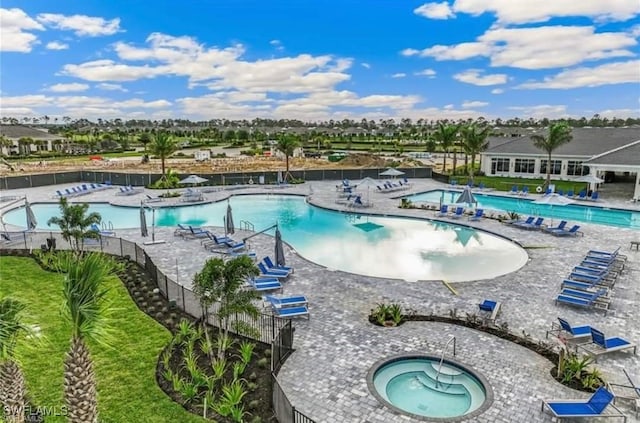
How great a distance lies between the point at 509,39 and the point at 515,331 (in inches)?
1301

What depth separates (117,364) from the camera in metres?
9.67

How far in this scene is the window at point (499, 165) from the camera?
4212cm

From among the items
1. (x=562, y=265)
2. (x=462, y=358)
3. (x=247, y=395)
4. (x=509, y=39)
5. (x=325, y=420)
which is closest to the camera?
(x=325, y=420)

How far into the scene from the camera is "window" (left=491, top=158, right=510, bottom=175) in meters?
42.1

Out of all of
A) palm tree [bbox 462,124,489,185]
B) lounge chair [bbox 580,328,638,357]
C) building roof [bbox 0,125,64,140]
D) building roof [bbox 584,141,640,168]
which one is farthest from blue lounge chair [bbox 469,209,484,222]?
building roof [bbox 0,125,64,140]

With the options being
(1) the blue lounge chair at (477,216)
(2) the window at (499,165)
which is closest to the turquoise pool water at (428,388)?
(1) the blue lounge chair at (477,216)

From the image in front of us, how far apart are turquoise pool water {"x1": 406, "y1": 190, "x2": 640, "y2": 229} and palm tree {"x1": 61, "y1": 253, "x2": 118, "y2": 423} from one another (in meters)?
24.6

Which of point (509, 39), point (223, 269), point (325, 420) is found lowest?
point (325, 420)

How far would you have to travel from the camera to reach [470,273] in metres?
16.6

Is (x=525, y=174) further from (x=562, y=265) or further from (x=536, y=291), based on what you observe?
(x=536, y=291)

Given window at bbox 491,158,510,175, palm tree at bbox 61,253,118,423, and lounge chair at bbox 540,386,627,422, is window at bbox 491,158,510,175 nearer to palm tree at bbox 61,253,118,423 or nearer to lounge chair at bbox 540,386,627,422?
lounge chair at bbox 540,386,627,422

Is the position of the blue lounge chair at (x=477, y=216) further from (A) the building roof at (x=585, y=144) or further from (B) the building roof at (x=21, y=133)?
(B) the building roof at (x=21, y=133)

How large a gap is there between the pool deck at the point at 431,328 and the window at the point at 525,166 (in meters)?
22.0

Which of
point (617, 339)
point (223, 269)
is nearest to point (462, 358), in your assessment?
point (617, 339)
